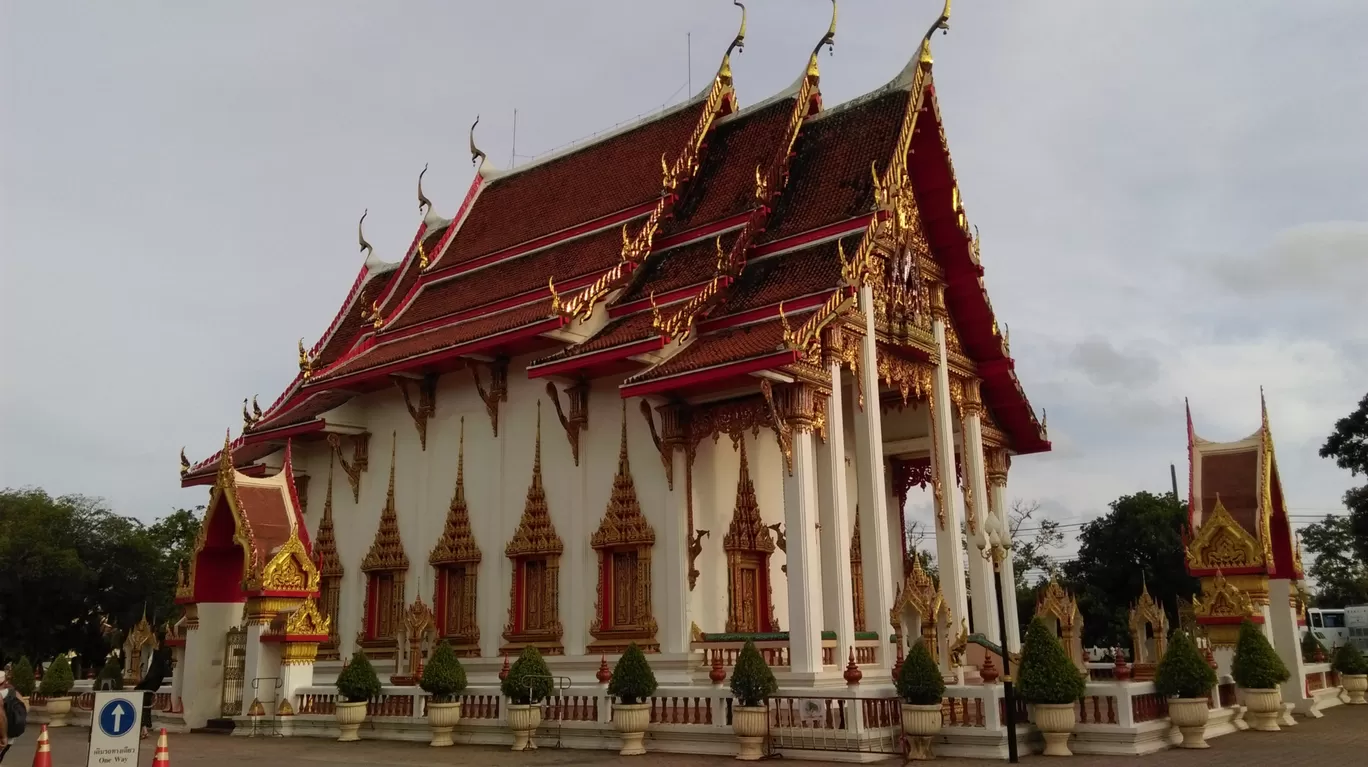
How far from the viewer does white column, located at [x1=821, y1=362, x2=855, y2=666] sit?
1188cm

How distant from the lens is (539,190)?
763 inches

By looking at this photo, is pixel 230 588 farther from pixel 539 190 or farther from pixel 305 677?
pixel 539 190

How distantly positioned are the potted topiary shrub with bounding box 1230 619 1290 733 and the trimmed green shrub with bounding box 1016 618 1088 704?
3.38m

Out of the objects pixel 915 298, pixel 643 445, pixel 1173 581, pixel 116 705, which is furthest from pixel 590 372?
pixel 1173 581

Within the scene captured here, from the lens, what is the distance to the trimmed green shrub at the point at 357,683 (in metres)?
12.3

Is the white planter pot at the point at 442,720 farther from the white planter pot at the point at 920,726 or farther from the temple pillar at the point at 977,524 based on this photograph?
the temple pillar at the point at 977,524

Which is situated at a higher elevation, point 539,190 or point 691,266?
point 539,190

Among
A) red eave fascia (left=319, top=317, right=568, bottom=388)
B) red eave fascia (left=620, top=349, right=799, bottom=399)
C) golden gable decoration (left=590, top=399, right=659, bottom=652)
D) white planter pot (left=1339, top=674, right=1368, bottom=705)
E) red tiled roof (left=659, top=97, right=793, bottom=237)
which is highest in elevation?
red tiled roof (left=659, top=97, right=793, bottom=237)

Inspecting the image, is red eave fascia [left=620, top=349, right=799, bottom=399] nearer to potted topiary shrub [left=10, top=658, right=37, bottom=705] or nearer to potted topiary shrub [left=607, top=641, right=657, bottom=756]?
potted topiary shrub [left=607, top=641, right=657, bottom=756]

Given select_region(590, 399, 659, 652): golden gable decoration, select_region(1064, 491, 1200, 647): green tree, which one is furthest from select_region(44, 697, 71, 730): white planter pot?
select_region(1064, 491, 1200, 647): green tree

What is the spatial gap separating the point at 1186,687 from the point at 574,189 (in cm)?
1196

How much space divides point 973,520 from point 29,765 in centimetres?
1138

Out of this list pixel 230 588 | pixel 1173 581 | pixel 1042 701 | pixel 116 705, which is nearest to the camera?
pixel 116 705

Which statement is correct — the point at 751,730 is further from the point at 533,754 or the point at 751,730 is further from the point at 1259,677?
the point at 1259,677
